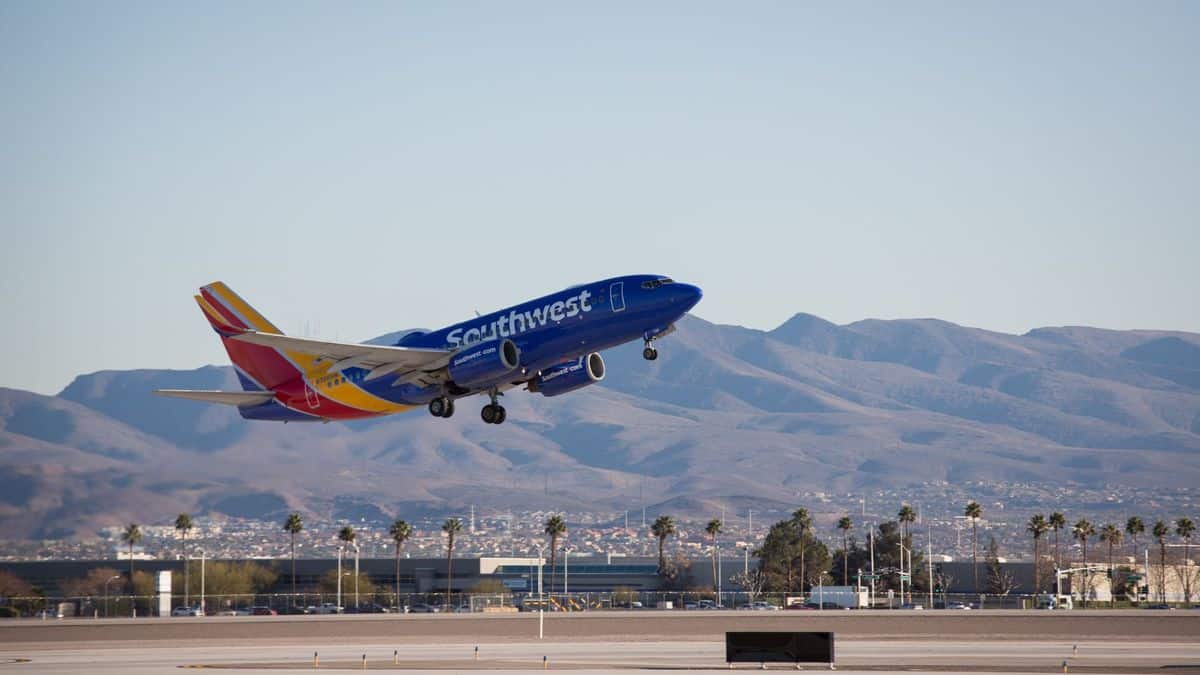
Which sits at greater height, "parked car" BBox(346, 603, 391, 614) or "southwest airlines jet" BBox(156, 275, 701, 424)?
"southwest airlines jet" BBox(156, 275, 701, 424)

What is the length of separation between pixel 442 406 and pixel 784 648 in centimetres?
1899

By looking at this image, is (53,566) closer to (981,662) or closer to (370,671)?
(370,671)

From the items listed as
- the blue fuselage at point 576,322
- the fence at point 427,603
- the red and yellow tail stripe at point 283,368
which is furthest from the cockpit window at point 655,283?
the fence at point 427,603

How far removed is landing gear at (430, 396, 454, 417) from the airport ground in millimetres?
11909

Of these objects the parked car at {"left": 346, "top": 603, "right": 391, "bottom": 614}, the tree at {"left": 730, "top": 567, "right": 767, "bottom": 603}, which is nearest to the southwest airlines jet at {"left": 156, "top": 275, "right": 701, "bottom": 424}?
the parked car at {"left": 346, "top": 603, "right": 391, "bottom": 614}

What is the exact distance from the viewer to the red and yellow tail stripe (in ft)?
224

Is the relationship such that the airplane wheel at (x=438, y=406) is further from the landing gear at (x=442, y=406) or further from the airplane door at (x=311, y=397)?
the airplane door at (x=311, y=397)

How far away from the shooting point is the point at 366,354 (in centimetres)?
6356

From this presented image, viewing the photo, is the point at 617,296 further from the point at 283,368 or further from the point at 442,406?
the point at 283,368

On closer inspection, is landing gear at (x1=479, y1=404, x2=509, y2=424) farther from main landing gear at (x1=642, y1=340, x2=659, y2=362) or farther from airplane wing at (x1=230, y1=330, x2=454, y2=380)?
main landing gear at (x1=642, y1=340, x2=659, y2=362)

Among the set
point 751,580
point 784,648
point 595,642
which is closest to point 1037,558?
point 751,580

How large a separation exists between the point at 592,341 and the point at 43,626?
177ft

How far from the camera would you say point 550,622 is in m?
105

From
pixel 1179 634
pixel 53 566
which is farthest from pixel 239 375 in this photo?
pixel 53 566
